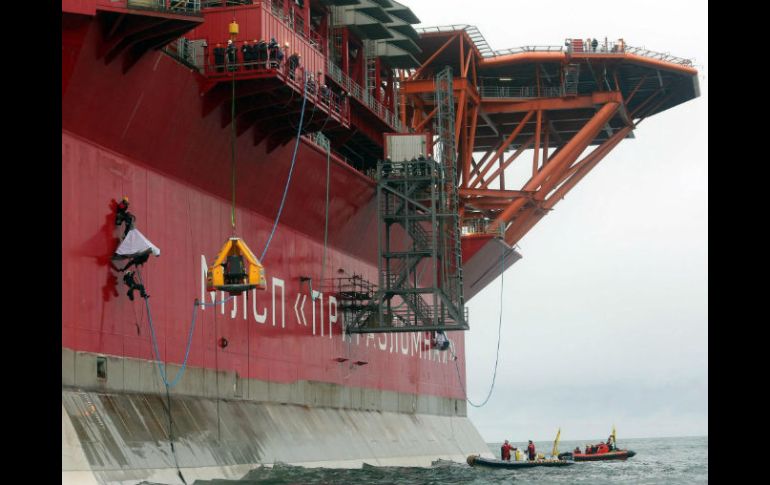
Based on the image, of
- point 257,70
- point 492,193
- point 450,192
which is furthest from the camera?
point 492,193

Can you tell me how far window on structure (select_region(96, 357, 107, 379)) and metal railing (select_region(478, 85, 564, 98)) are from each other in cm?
3504

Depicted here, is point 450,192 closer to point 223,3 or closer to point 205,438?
point 223,3

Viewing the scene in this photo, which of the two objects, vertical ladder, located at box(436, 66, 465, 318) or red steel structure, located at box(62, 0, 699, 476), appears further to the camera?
vertical ladder, located at box(436, 66, 465, 318)

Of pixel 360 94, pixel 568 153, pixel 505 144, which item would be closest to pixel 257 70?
pixel 360 94

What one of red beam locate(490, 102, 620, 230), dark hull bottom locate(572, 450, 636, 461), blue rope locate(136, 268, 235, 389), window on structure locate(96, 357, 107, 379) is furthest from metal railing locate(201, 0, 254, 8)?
dark hull bottom locate(572, 450, 636, 461)

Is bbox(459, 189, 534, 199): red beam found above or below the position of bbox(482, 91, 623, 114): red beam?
below

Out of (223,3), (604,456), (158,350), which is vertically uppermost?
(223,3)

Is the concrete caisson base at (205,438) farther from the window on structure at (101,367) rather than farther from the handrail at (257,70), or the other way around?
the handrail at (257,70)

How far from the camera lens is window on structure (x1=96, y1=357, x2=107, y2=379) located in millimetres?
25386

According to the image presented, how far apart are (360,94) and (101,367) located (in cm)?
2334

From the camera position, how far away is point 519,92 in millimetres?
58000

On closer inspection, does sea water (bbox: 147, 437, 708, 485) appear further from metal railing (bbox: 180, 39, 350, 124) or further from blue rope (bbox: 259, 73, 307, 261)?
metal railing (bbox: 180, 39, 350, 124)

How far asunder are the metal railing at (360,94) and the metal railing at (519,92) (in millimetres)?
7320
